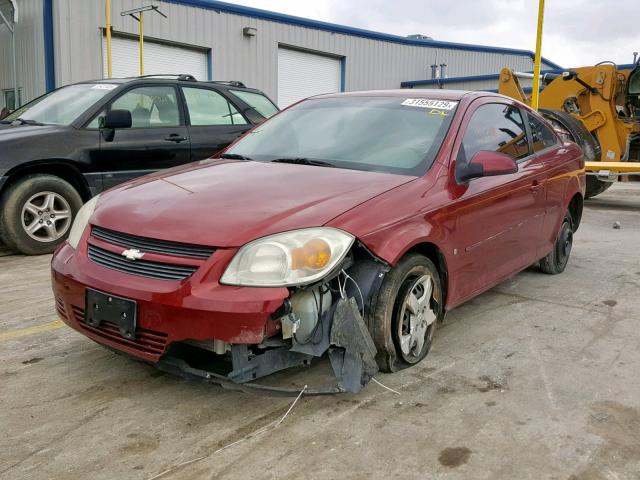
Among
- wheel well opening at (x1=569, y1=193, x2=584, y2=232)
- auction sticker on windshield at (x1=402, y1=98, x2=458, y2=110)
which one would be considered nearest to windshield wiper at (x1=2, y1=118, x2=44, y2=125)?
auction sticker on windshield at (x1=402, y1=98, x2=458, y2=110)

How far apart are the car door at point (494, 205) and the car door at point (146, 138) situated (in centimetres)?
366

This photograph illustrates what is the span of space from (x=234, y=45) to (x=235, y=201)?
1603 cm

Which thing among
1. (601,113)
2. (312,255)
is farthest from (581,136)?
(312,255)

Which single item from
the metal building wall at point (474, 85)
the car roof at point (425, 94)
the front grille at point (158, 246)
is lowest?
the front grille at point (158, 246)

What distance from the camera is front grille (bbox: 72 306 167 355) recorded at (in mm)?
Result: 2670

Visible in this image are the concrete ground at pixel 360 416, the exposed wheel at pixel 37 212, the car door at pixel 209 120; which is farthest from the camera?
the car door at pixel 209 120

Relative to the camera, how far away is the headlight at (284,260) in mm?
2613

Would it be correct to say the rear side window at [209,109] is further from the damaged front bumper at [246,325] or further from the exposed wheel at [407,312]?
the exposed wheel at [407,312]

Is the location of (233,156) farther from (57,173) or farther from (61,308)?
(57,173)

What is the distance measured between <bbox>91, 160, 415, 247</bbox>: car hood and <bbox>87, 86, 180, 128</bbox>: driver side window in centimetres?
321

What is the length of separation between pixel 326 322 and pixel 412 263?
0.62 meters

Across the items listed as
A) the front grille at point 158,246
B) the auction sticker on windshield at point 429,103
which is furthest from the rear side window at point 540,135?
the front grille at point 158,246

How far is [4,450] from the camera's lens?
250 cm

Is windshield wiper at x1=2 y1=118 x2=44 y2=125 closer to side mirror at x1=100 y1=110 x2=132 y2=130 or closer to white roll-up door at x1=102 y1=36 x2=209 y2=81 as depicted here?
side mirror at x1=100 y1=110 x2=132 y2=130
